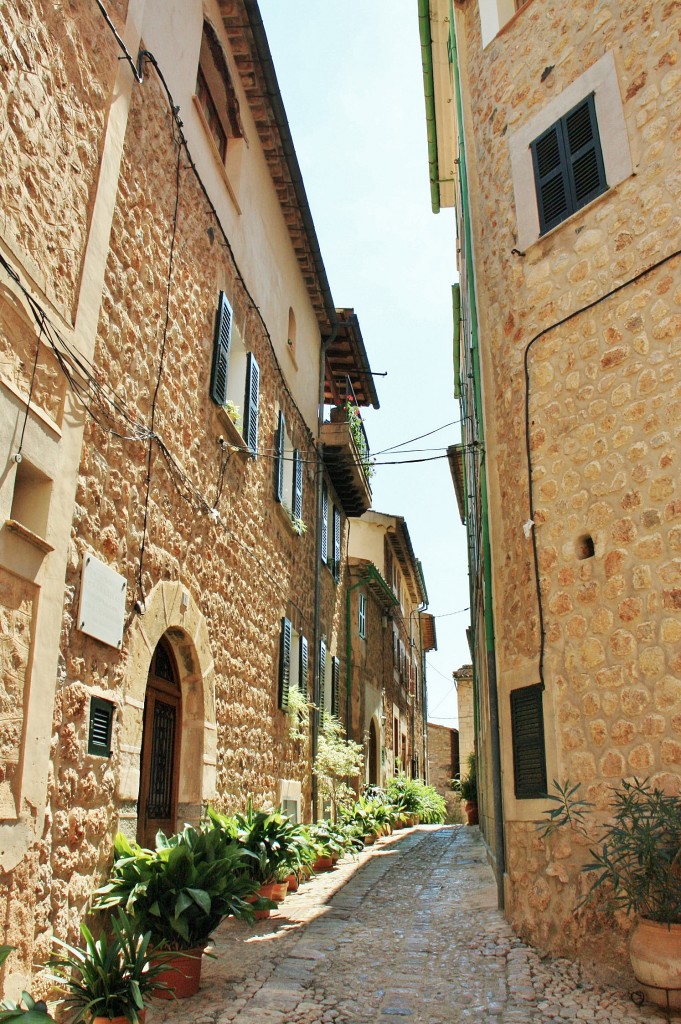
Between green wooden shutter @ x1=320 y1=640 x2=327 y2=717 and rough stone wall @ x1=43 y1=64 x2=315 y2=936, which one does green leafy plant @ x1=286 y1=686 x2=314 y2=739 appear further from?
green wooden shutter @ x1=320 y1=640 x2=327 y2=717

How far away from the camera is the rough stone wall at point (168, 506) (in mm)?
4988

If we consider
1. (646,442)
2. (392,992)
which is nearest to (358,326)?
(646,442)

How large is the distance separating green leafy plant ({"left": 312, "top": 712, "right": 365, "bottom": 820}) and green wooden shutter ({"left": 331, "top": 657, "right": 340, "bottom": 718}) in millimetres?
871

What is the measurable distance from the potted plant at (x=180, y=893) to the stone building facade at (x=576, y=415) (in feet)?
7.21

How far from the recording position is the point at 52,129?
5.08 m

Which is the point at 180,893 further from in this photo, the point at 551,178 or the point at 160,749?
the point at 551,178

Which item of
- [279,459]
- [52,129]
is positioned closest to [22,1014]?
[52,129]

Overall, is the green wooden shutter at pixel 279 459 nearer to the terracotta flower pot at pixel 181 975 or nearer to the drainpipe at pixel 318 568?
the drainpipe at pixel 318 568

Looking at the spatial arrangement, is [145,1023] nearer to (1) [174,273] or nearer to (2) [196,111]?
(1) [174,273]

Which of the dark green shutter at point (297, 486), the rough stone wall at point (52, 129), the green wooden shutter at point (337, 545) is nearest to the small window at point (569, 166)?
the rough stone wall at point (52, 129)

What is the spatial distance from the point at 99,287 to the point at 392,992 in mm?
4770

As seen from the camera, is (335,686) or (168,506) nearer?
(168,506)

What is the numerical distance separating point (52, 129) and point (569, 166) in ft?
14.2

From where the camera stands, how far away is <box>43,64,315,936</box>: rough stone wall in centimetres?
499
